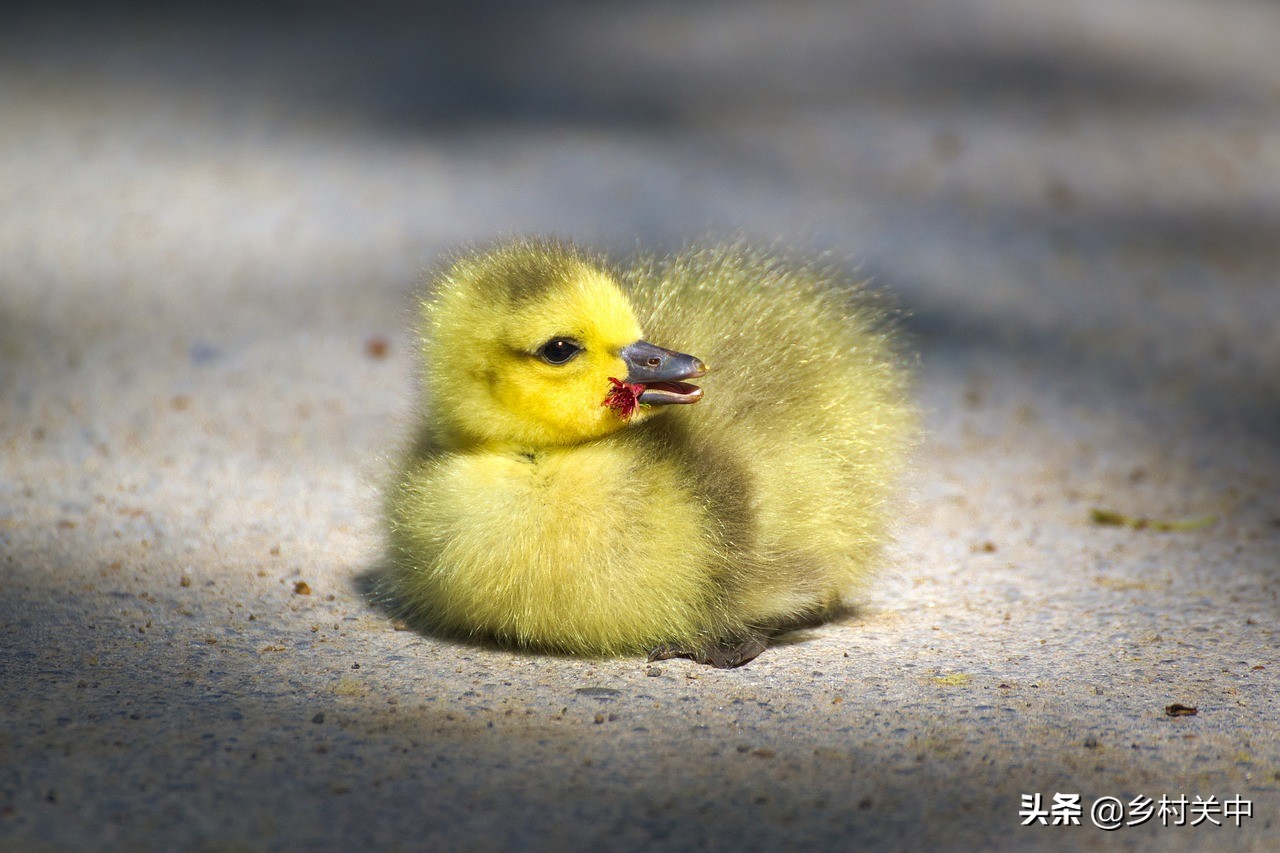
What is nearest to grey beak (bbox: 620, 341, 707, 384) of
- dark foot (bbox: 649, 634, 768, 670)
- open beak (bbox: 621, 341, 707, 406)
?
open beak (bbox: 621, 341, 707, 406)

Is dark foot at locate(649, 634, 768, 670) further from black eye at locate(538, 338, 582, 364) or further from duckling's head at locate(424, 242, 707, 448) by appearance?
black eye at locate(538, 338, 582, 364)

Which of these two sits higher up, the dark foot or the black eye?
the black eye

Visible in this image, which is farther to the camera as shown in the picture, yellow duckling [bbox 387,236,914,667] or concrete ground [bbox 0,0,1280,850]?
yellow duckling [bbox 387,236,914,667]

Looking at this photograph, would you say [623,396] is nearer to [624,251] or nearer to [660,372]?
[660,372]

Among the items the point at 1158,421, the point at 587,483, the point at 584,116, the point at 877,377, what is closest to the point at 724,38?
the point at 584,116

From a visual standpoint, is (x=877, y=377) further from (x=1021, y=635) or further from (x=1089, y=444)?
(x=1089, y=444)

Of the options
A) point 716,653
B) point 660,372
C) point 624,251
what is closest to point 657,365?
point 660,372
